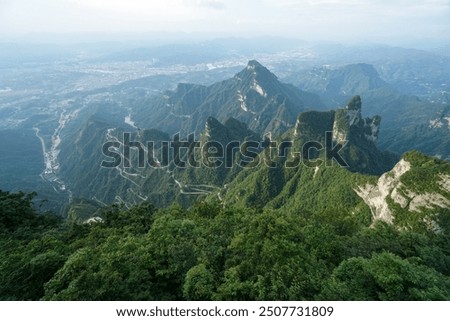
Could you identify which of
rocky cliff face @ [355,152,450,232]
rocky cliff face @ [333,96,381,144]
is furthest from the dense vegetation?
rocky cliff face @ [333,96,381,144]

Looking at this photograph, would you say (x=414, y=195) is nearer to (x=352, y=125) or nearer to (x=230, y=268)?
(x=230, y=268)

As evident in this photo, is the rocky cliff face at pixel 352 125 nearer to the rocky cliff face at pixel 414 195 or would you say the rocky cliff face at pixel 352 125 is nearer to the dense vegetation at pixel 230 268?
the rocky cliff face at pixel 414 195

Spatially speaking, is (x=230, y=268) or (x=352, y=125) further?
(x=352, y=125)

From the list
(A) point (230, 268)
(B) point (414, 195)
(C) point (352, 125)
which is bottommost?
(C) point (352, 125)

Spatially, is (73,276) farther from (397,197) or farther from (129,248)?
(397,197)

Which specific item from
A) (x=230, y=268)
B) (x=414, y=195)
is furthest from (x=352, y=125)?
(x=230, y=268)

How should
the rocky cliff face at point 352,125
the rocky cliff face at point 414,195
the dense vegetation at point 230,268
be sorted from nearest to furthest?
the dense vegetation at point 230,268 < the rocky cliff face at point 414,195 < the rocky cliff face at point 352,125

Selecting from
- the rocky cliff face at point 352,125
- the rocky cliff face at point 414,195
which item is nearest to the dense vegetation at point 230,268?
the rocky cliff face at point 414,195

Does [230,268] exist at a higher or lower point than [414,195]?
higher
